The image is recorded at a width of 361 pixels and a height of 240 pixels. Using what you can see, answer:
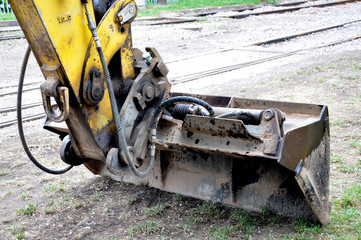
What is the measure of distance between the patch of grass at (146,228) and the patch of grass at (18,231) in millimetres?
851

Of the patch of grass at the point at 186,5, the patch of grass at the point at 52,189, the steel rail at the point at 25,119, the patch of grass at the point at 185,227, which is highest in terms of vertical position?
the patch of grass at the point at 185,227

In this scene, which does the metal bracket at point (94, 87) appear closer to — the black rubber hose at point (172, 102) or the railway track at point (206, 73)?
the black rubber hose at point (172, 102)

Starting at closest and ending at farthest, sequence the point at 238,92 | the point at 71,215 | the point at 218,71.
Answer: the point at 71,215 < the point at 238,92 < the point at 218,71

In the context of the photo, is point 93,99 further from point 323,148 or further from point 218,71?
point 218,71

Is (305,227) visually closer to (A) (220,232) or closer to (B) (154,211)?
(A) (220,232)

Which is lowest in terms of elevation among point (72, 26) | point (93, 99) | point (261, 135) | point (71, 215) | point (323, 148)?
point (71, 215)

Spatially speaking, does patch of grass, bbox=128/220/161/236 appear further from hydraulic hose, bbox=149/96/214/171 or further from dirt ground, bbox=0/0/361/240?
hydraulic hose, bbox=149/96/214/171

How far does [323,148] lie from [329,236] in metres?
0.66

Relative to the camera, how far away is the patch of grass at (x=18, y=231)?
142 inches

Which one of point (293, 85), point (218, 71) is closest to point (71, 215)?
point (293, 85)

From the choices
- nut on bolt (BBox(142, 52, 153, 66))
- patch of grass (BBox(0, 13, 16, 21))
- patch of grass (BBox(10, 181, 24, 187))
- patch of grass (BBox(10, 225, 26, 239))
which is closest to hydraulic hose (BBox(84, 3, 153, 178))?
nut on bolt (BBox(142, 52, 153, 66))

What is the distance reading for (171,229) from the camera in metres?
3.64

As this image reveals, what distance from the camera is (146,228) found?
143 inches

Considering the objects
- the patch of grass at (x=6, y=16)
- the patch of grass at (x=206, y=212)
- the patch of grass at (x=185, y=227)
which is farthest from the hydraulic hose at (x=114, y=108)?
the patch of grass at (x=6, y=16)
